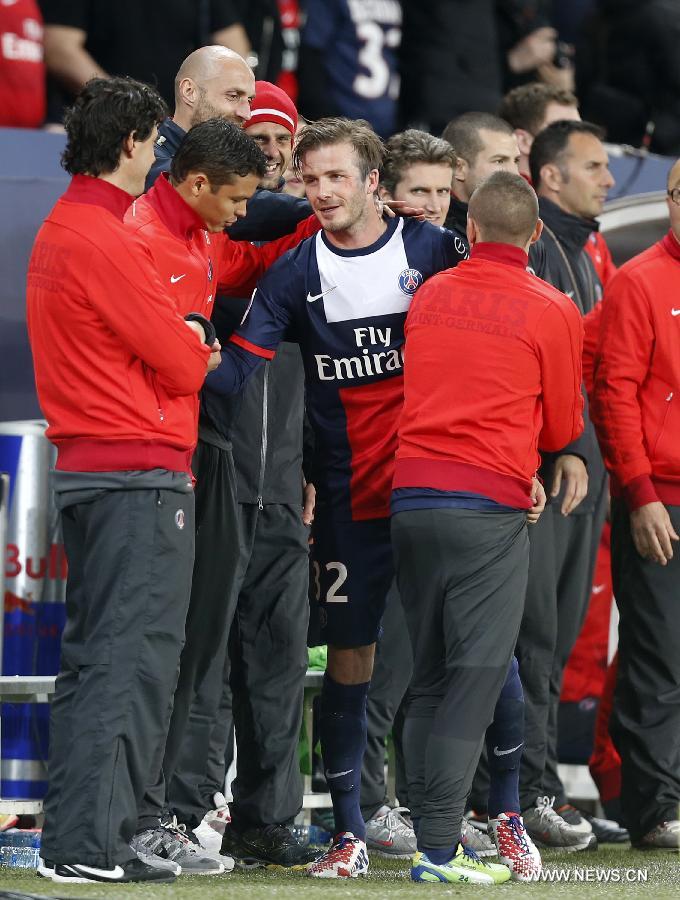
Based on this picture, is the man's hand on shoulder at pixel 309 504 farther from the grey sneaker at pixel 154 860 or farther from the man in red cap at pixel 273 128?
the grey sneaker at pixel 154 860

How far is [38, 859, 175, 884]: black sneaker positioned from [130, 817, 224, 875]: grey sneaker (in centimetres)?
28

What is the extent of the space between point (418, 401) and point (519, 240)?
472 mm

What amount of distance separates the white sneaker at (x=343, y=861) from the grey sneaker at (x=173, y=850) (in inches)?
10.1

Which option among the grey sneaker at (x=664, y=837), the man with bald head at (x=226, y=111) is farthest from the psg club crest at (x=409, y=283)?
the grey sneaker at (x=664, y=837)

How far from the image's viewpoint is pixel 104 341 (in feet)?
12.8

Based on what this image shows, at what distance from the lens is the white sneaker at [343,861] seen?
171 inches

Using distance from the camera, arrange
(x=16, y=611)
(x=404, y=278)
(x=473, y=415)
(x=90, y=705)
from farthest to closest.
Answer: (x=16, y=611), (x=404, y=278), (x=473, y=415), (x=90, y=705)

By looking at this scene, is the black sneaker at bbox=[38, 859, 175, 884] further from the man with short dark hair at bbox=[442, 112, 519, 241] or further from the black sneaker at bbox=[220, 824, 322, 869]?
the man with short dark hair at bbox=[442, 112, 519, 241]

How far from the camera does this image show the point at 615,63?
8234 mm

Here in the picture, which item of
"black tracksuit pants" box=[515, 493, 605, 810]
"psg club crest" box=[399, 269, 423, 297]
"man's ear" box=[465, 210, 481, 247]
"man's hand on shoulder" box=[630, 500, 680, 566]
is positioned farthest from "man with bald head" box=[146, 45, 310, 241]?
"man's hand on shoulder" box=[630, 500, 680, 566]

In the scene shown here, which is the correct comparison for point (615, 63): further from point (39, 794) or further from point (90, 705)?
point (90, 705)

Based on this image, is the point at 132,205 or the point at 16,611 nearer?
the point at 132,205

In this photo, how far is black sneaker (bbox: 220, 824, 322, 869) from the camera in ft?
14.8

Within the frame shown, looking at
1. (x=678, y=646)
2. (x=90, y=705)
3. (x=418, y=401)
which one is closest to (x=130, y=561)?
(x=90, y=705)
